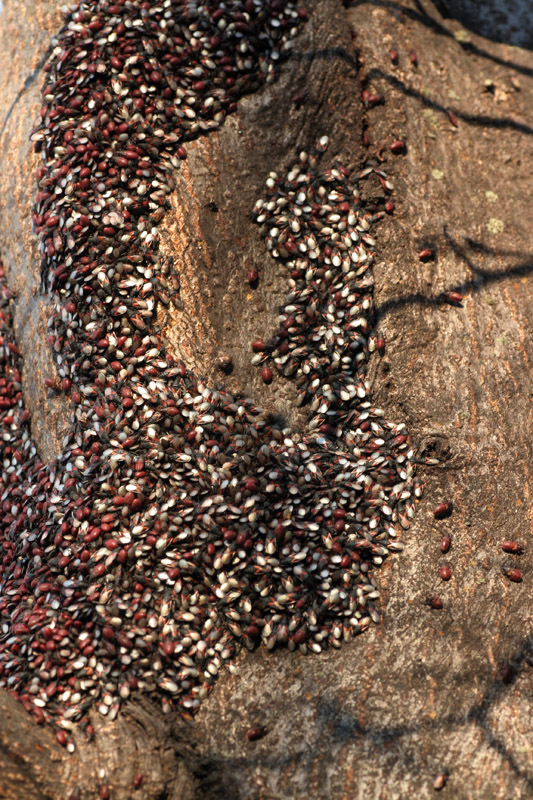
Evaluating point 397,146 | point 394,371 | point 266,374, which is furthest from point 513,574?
point 397,146

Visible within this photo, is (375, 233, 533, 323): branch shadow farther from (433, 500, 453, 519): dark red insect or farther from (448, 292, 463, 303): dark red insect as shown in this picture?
(433, 500, 453, 519): dark red insect

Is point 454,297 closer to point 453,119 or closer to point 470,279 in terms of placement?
point 470,279

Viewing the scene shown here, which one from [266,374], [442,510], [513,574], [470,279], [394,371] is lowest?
[513,574]

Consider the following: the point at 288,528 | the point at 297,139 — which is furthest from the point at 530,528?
the point at 297,139

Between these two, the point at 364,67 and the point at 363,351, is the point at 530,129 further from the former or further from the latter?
the point at 363,351

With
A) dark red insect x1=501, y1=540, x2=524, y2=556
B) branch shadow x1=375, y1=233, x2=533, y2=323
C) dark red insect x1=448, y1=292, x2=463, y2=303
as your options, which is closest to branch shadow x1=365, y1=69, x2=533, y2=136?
branch shadow x1=375, y1=233, x2=533, y2=323

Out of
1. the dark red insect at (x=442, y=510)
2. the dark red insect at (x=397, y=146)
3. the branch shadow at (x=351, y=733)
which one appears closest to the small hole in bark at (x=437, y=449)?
the dark red insect at (x=442, y=510)

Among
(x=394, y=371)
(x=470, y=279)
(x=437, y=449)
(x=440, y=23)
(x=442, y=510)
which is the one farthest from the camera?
(x=440, y=23)

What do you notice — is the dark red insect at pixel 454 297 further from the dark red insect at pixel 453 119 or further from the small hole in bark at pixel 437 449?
the dark red insect at pixel 453 119
